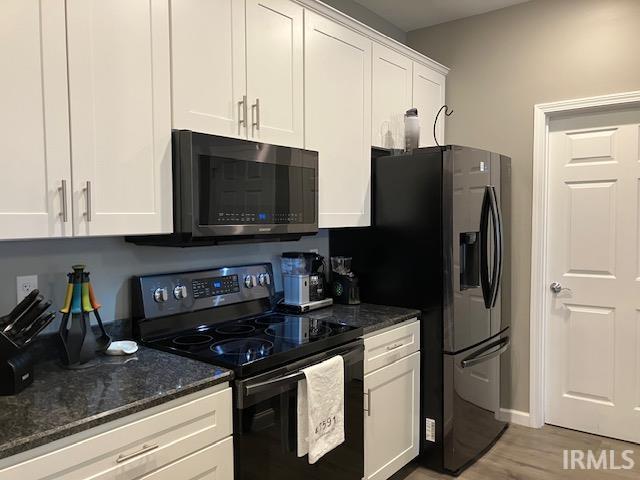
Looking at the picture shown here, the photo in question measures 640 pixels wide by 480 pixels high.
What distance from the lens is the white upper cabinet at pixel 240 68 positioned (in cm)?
186

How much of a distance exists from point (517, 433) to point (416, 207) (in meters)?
1.67

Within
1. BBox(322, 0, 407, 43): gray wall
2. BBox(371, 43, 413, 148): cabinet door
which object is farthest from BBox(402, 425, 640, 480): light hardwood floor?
BBox(322, 0, 407, 43): gray wall

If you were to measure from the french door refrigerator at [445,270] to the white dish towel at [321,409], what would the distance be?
807 millimetres

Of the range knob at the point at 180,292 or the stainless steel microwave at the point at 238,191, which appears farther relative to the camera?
the range knob at the point at 180,292

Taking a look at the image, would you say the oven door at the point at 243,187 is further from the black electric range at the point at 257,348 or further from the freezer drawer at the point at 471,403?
the freezer drawer at the point at 471,403

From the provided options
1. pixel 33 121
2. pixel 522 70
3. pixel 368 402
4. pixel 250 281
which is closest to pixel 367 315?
pixel 368 402

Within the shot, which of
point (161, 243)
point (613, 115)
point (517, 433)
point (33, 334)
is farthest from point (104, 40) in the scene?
point (517, 433)

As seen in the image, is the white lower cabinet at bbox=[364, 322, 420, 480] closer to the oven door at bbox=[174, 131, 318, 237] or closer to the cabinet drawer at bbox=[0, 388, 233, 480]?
the oven door at bbox=[174, 131, 318, 237]

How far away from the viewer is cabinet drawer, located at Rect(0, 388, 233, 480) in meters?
1.22

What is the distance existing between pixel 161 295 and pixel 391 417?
1278 mm

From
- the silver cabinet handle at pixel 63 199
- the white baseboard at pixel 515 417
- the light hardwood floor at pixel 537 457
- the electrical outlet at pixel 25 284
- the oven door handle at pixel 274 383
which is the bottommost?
the light hardwood floor at pixel 537 457

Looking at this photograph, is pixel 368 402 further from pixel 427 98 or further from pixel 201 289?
pixel 427 98

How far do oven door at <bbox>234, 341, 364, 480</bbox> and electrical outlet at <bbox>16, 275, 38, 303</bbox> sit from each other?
0.81m

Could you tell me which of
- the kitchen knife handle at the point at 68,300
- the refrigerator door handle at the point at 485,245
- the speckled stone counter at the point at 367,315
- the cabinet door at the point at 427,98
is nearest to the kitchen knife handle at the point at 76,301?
the kitchen knife handle at the point at 68,300
